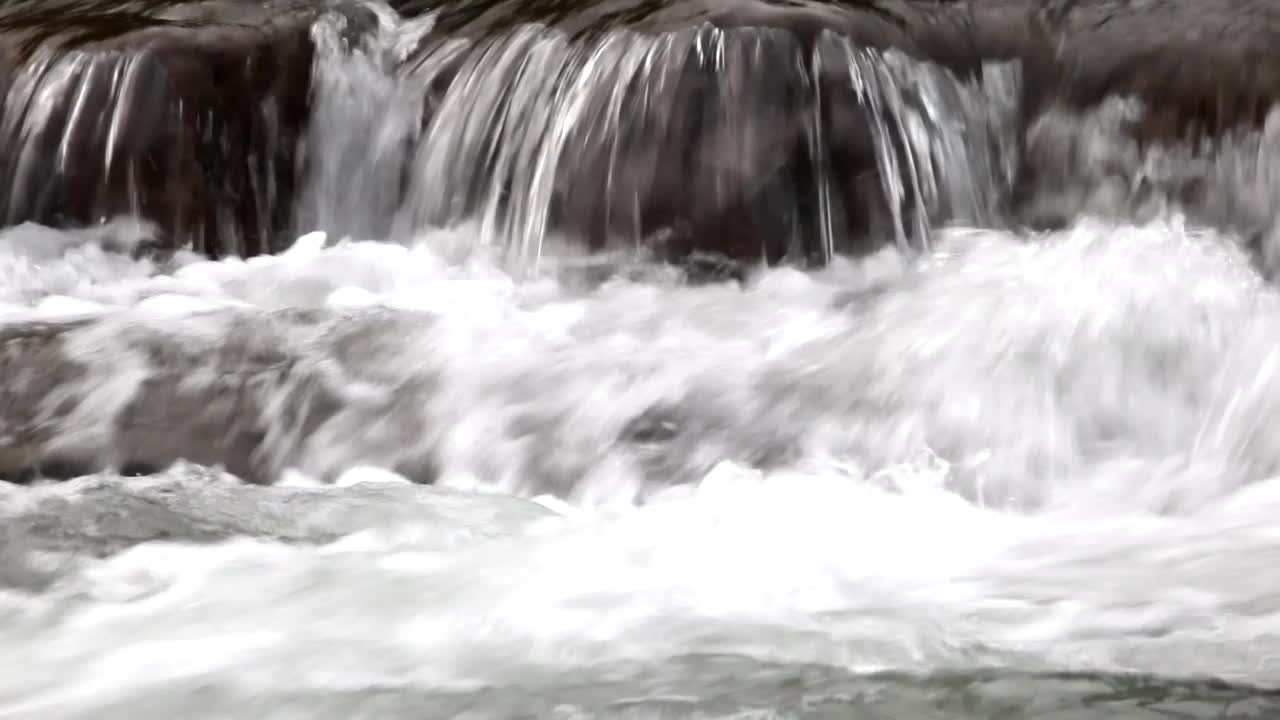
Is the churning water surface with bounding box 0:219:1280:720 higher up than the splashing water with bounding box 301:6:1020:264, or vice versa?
the splashing water with bounding box 301:6:1020:264

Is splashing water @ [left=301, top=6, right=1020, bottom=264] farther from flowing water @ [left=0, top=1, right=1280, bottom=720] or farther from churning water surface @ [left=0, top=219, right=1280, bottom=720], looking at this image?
churning water surface @ [left=0, top=219, right=1280, bottom=720]

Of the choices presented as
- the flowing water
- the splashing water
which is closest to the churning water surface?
the flowing water

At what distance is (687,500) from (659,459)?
0.17 metres

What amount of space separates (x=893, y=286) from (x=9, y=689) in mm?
3044

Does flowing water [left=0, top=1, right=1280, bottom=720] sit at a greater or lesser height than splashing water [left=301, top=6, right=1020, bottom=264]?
lesser

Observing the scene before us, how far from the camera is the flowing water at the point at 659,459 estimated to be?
2.51m

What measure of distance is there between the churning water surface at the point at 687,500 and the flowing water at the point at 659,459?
11 mm

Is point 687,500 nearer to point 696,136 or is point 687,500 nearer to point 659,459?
point 659,459

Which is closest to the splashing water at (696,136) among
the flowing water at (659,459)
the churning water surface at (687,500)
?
the flowing water at (659,459)

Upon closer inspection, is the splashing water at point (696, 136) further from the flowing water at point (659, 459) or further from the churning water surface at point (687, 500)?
the churning water surface at point (687, 500)

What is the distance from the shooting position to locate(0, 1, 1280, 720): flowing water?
2508 millimetres

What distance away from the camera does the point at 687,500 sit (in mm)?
3504

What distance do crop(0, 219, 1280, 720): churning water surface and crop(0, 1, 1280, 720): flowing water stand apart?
0.4 inches

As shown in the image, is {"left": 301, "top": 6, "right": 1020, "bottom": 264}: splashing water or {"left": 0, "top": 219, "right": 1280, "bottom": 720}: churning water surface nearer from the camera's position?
{"left": 0, "top": 219, "right": 1280, "bottom": 720}: churning water surface
